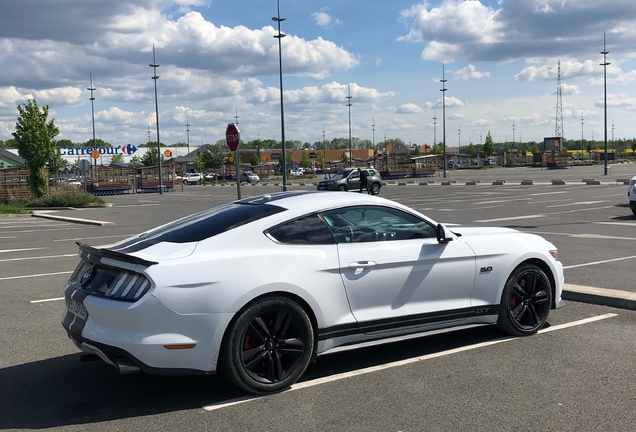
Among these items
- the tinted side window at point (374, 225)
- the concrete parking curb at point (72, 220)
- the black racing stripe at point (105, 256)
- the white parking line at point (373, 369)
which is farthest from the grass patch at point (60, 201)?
the white parking line at point (373, 369)

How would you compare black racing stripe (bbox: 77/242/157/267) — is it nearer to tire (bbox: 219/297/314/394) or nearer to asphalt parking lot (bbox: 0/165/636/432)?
tire (bbox: 219/297/314/394)

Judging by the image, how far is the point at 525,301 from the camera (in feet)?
19.9

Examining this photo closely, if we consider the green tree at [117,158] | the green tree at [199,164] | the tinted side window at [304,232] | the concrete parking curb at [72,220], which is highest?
the green tree at [117,158]

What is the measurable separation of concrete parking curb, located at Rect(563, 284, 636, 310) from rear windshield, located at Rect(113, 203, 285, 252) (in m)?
4.29

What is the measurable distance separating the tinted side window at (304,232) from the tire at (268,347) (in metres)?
0.54

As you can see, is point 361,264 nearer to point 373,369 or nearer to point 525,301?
point 373,369

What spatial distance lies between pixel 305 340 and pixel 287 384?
36 centimetres

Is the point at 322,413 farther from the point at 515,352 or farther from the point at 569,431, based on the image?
the point at 515,352

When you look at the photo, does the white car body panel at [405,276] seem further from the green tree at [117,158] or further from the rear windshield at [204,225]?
the green tree at [117,158]

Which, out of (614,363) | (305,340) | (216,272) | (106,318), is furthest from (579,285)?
(106,318)

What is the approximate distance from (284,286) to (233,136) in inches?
304

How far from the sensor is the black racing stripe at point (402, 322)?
498cm

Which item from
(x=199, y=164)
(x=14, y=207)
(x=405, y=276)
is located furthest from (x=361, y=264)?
(x=199, y=164)

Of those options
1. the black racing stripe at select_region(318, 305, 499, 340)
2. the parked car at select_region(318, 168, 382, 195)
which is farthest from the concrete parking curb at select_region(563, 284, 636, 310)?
the parked car at select_region(318, 168, 382, 195)
